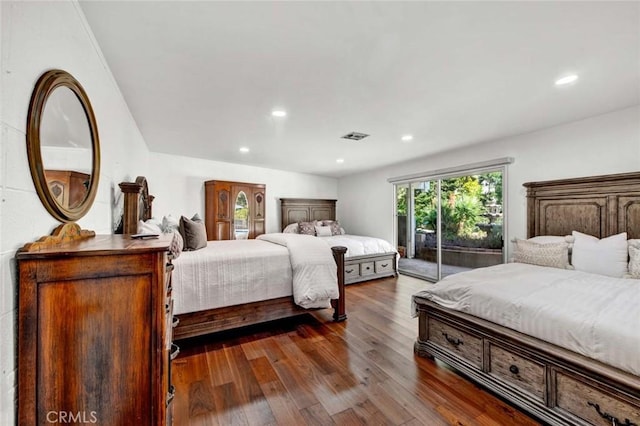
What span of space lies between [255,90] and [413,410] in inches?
107

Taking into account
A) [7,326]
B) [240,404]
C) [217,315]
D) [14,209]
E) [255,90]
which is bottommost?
[240,404]

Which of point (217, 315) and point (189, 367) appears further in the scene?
point (217, 315)

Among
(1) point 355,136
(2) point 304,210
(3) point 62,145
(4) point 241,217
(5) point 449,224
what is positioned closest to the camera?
(3) point 62,145

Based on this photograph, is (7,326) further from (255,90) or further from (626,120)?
(626,120)

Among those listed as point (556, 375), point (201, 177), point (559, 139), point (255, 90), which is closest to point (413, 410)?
point (556, 375)

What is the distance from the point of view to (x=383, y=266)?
5.16 meters

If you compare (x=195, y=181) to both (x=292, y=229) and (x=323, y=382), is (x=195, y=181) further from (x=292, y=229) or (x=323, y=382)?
(x=323, y=382)

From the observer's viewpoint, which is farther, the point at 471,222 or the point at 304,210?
the point at 304,210

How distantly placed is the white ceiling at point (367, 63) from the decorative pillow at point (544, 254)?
1.47 meters

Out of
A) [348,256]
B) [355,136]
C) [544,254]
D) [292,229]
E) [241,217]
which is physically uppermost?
[355,136]

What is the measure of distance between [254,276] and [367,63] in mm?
2217

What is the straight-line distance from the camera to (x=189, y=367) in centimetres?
219

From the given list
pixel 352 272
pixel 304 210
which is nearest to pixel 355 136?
pixel 352 272

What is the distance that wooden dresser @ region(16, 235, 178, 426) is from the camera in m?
0.89
